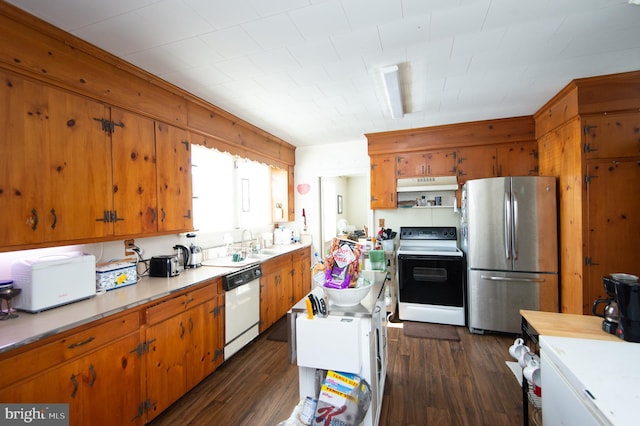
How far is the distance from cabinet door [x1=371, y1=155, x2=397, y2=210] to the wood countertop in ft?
8.58

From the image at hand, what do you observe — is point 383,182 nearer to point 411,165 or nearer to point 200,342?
point 411,165

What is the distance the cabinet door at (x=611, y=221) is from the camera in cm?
245

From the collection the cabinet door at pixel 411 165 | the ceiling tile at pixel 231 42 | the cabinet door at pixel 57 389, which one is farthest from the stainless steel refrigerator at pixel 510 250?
the cabinet door at pixel 57 389

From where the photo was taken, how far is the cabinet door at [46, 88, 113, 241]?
5.36 feet

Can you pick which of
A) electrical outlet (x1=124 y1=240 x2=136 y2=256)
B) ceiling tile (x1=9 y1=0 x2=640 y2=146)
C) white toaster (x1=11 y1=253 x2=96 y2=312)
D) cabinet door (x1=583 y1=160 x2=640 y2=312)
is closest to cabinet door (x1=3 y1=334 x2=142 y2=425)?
white toaster (x1=11 y1=253 x2=96 y2=312)

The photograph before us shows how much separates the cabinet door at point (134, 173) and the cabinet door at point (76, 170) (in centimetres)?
6

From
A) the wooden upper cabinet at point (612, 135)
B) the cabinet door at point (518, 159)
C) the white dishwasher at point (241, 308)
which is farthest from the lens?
the cabinet door at point (518, 159)

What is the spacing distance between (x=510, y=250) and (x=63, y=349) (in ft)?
12.6

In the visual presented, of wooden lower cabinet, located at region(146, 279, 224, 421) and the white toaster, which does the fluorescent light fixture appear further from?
the white toaster

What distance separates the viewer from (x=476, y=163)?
12.3 feet

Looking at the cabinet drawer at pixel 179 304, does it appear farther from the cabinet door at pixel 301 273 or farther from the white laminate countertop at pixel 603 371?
the white laminate countertop at pixel 603 371

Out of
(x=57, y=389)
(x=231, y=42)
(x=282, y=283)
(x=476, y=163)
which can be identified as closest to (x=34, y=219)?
(x=57, y=389)

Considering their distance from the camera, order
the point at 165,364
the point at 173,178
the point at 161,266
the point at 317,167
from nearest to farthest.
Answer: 1. the point at 165,364
2. the point at 161,266
3. the point at 173,178
4. the point at 317,167

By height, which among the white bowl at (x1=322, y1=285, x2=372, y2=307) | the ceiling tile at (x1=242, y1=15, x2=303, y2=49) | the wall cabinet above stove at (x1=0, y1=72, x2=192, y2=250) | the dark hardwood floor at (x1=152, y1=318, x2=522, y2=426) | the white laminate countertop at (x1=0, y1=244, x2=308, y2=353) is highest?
the ceiling tile at (x1=242, y1=15, x2=303, y2=49)
